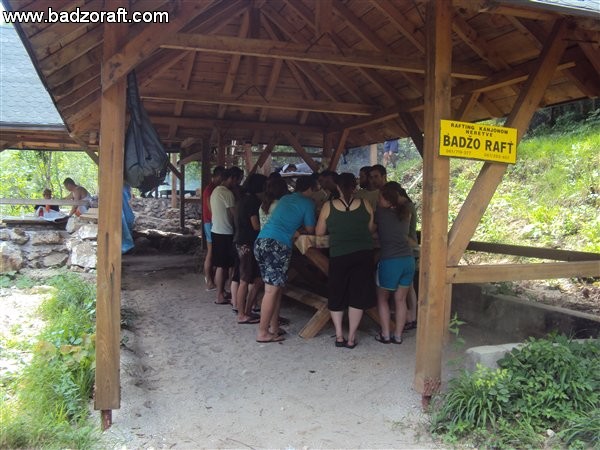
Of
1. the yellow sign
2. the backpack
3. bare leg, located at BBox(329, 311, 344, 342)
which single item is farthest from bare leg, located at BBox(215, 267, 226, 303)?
the yellow sign

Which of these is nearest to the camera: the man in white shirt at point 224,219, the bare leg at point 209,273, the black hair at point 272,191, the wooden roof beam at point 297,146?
the black hair at point 272,191

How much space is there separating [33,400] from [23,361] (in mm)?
1345

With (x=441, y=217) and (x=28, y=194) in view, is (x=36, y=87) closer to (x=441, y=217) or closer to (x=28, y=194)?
(x=28, y=194)

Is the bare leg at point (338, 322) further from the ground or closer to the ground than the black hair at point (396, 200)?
closer to the ground

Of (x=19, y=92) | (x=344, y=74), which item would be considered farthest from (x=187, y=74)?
(x=19, y=92)

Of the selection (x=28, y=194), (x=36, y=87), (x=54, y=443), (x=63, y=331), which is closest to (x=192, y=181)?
(x=28, y=194)

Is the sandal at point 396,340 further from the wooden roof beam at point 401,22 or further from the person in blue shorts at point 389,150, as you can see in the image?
the person in blue shorts at point 389,150

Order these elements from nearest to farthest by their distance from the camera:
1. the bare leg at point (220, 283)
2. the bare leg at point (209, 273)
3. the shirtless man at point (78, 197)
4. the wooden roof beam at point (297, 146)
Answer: the bare leg at point (220, 283), the bare leg at point (209, 273), the wooden roof beam at point (297, 146), the shirtless man at point (78, 197)

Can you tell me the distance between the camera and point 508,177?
1302 centimetres

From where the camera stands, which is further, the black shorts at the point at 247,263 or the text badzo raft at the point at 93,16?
the black shorts at the point at 247,263

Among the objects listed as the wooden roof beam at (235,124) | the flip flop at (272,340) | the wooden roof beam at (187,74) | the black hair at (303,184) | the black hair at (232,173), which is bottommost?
the flip flop at (272,340)

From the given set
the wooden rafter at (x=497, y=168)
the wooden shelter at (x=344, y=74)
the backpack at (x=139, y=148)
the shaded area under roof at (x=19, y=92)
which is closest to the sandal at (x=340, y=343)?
the wooden shelter at (x=344, y=74)

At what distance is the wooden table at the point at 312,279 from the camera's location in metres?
5.04

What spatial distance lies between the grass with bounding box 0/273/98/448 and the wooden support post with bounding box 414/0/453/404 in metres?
2.47
